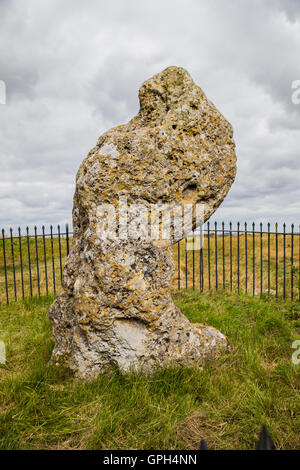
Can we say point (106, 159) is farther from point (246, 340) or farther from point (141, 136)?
point (246, 340)

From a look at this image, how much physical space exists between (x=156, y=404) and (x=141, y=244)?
4.99 ft

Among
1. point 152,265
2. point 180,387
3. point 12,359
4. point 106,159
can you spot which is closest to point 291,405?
point 180,387

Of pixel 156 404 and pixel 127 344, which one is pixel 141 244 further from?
pixel 156 404

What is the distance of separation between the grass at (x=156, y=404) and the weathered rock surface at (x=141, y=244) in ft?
0.82

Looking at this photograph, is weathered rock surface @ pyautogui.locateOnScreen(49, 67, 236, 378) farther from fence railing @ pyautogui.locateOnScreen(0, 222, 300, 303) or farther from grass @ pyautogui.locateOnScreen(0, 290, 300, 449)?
fence railing @ pyautogui.locateOnScreen(0, 222, 300, 303)

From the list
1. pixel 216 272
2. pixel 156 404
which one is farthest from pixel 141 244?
pixel 216 272

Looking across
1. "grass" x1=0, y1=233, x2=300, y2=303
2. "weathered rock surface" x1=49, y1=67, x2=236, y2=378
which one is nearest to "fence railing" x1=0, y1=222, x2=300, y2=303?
"grass" x1=0, y1=233, x2=300, y2=303

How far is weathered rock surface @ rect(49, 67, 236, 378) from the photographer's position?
3.27 meters

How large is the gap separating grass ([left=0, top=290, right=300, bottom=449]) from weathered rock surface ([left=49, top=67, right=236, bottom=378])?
25 centimetres

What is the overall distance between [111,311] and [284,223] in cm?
581

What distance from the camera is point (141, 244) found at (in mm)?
3357

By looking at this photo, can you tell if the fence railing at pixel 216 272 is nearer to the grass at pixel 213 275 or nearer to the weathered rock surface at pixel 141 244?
the grass at pixel 213 275

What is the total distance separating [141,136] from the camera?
11.6ft

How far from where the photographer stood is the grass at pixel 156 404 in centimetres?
255
